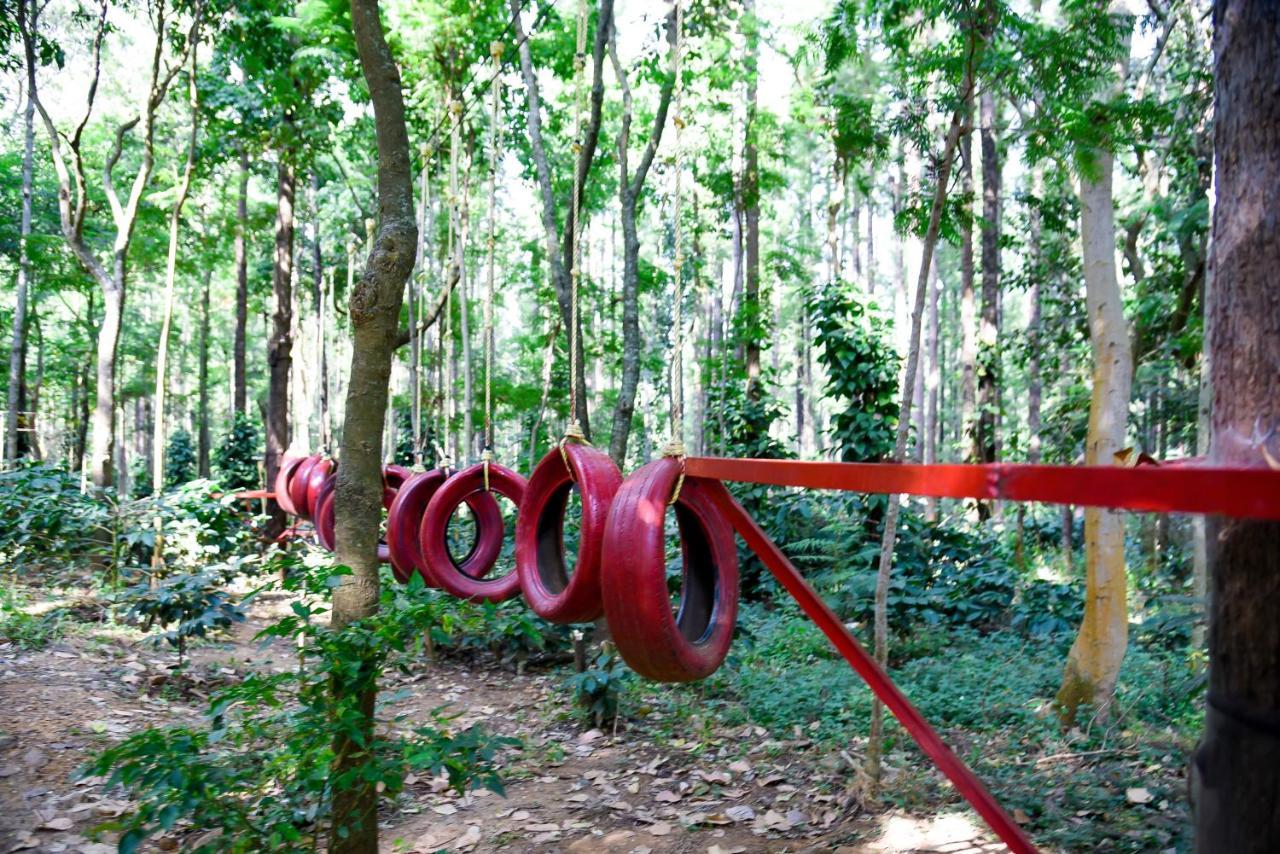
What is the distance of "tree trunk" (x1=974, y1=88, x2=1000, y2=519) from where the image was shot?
33.3 feet

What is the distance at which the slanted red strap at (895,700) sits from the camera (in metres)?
1.82

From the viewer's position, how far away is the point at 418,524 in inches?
182

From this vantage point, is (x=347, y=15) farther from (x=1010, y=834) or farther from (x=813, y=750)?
(x=1010, y=834)

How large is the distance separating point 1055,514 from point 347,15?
1793cm

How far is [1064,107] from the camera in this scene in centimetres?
467

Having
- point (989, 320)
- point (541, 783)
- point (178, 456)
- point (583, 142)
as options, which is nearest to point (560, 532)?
point (541, 783)

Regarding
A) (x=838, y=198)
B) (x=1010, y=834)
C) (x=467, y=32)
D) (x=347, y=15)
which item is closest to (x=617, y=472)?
(x=1010, y=834)

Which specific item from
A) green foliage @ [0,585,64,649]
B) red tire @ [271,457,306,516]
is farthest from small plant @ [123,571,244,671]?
red tire @ [271,457,306,516]

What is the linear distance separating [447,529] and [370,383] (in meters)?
1.37

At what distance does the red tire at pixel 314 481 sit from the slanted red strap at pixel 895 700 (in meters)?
5.07

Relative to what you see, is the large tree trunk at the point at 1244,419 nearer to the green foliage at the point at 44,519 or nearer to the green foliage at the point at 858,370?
the green foliage at the point at 858,370

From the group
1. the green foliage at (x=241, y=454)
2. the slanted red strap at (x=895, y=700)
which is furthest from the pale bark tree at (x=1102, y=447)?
the green foliage at (x=241, y=454)

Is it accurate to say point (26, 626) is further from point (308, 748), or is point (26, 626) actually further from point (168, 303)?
point (308, 748)

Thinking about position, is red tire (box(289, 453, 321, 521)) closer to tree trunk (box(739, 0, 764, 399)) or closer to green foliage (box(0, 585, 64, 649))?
green foliage (box(0, 585, 64, 649))
